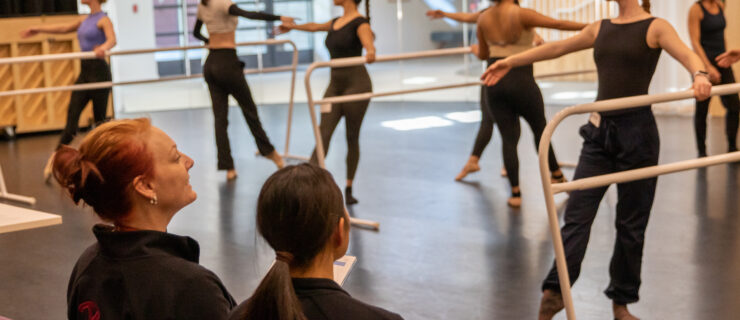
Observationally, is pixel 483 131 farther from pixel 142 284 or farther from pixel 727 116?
pixel 142 284

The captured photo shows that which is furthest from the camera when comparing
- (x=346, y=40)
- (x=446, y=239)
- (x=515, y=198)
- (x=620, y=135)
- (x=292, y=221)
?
(x=346, y=40)

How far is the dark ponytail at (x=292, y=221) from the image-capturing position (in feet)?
4.39

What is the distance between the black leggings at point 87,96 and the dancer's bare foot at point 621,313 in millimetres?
4328

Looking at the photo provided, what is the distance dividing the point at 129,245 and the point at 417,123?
7.17 meters

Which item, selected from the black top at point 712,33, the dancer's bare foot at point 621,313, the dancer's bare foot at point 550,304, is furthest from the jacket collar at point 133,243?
the black top at point 712,33

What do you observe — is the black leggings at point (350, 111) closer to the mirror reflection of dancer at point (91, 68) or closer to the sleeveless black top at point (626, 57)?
the mirror reflection of dancer at point (91, 68)

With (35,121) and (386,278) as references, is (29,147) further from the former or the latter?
(386,278)

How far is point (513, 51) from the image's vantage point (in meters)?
4.95

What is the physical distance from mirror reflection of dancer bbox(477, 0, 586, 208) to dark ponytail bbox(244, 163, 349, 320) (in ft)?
11.5

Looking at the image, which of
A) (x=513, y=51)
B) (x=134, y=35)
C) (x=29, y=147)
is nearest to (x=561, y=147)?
(x=513, y=51)

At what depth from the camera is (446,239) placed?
173 inches

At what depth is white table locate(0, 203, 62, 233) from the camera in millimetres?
2303

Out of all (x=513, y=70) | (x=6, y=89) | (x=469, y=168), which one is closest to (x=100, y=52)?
(x=469, y=168)

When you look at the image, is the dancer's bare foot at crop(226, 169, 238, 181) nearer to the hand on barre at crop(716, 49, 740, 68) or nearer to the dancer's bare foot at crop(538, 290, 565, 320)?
the dancer's bare foot at crop(538, 290, 565, 320)
